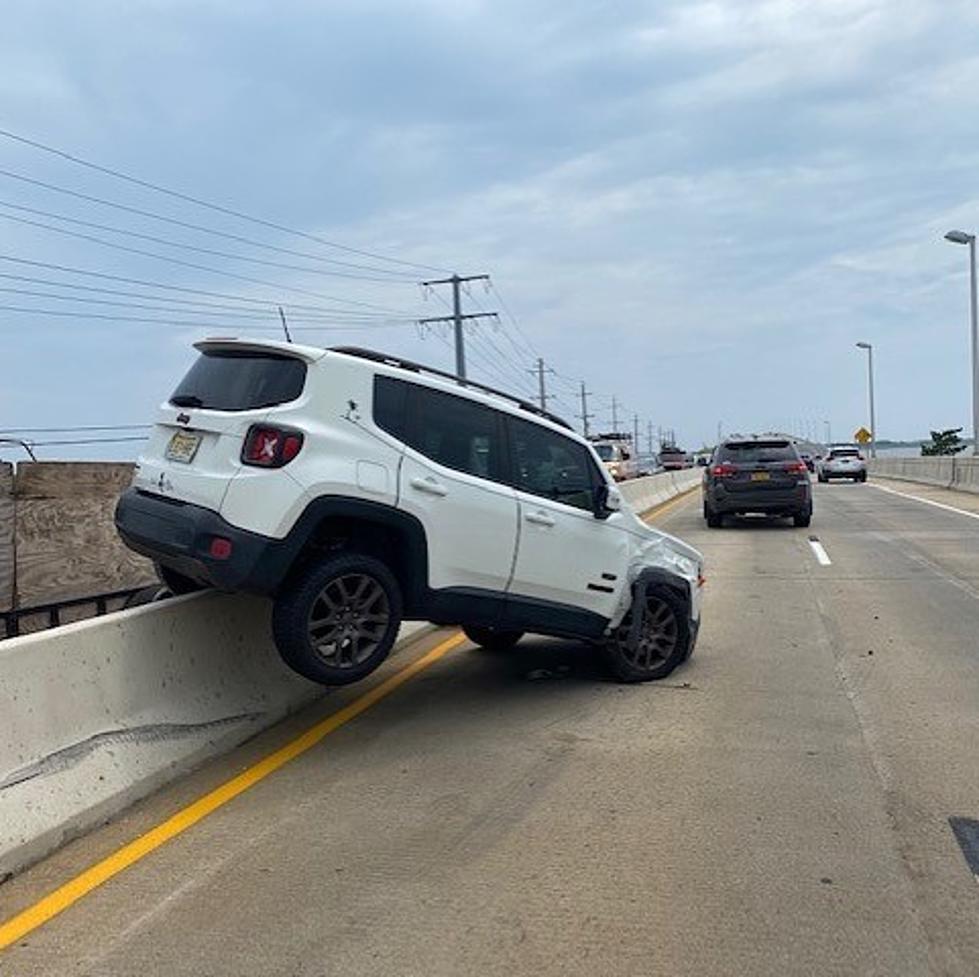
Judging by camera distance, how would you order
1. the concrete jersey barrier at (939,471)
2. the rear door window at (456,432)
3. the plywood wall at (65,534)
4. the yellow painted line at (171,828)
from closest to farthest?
the yellow painted line at (171,828)
the rear door window at (456,432)
the plywood wall at (65,534)
the concrete jersey barrier at (939,471)

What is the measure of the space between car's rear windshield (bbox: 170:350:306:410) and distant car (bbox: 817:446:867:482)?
43.2 meters

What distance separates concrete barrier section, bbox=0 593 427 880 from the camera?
14.5 feet

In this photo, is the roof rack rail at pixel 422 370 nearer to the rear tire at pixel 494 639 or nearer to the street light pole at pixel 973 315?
the rear tire at pixel 494 639

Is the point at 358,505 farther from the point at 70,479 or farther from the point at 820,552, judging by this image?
the point at 820,552

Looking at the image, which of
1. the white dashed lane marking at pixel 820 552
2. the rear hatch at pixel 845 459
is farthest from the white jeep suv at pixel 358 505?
the rear hatch at pixel 845 459

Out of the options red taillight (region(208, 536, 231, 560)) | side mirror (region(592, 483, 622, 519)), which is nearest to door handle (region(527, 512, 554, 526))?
side mirror (region(592, 483, 622, 519))

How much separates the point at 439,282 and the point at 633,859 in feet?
204

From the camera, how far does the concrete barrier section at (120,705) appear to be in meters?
4.42

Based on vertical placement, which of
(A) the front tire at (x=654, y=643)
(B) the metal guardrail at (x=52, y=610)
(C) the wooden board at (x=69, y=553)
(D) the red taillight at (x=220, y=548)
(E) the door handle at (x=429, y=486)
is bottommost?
(A) the front tire at (x=654, y=643)

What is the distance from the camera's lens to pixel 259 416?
554 cm

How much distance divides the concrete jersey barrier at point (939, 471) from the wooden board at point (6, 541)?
101 feet

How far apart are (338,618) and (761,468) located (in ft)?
55.9

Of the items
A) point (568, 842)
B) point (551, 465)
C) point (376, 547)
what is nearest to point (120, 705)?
point (376, 547)

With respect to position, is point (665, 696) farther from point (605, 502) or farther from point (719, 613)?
point (719, 613)
